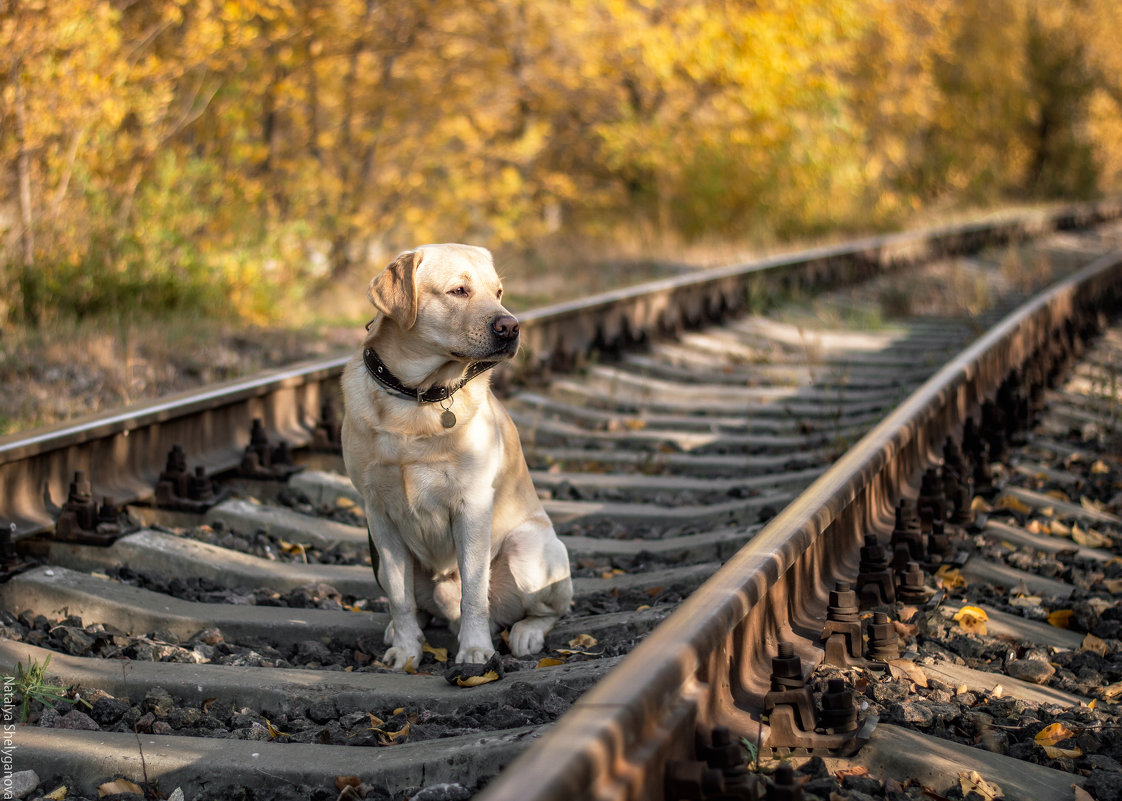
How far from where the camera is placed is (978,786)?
228 centimetres

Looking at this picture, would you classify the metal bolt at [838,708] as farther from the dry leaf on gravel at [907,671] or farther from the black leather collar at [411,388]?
the black leather collar at [411,388]

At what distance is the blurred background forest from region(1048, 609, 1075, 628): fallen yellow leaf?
5.88 m

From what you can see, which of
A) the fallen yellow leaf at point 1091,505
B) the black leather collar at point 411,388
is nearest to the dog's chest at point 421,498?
→ the black leather collar at point 411,388

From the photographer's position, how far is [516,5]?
49.6 ft

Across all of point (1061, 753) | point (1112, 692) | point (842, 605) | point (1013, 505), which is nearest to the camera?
point (1061, 753)

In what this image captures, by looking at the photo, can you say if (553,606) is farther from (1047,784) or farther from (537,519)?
(1047,784)

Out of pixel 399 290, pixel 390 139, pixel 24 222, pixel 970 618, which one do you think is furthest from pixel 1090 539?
pixel 390 139

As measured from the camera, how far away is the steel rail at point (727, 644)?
1.72 meters

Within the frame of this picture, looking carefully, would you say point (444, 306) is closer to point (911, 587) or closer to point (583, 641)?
point (583, 641)

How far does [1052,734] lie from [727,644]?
2.75 ft

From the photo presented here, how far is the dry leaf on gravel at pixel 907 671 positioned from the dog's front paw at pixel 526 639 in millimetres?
1044

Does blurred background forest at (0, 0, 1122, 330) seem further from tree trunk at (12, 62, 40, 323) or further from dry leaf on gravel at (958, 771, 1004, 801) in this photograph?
dry leaf on gravel at (958, 771, 1004, 801)

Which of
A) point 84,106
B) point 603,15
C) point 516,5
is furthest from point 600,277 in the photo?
point 603,15

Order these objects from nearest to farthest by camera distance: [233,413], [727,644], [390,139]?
[727,644]
[233,413]
[390,139]
